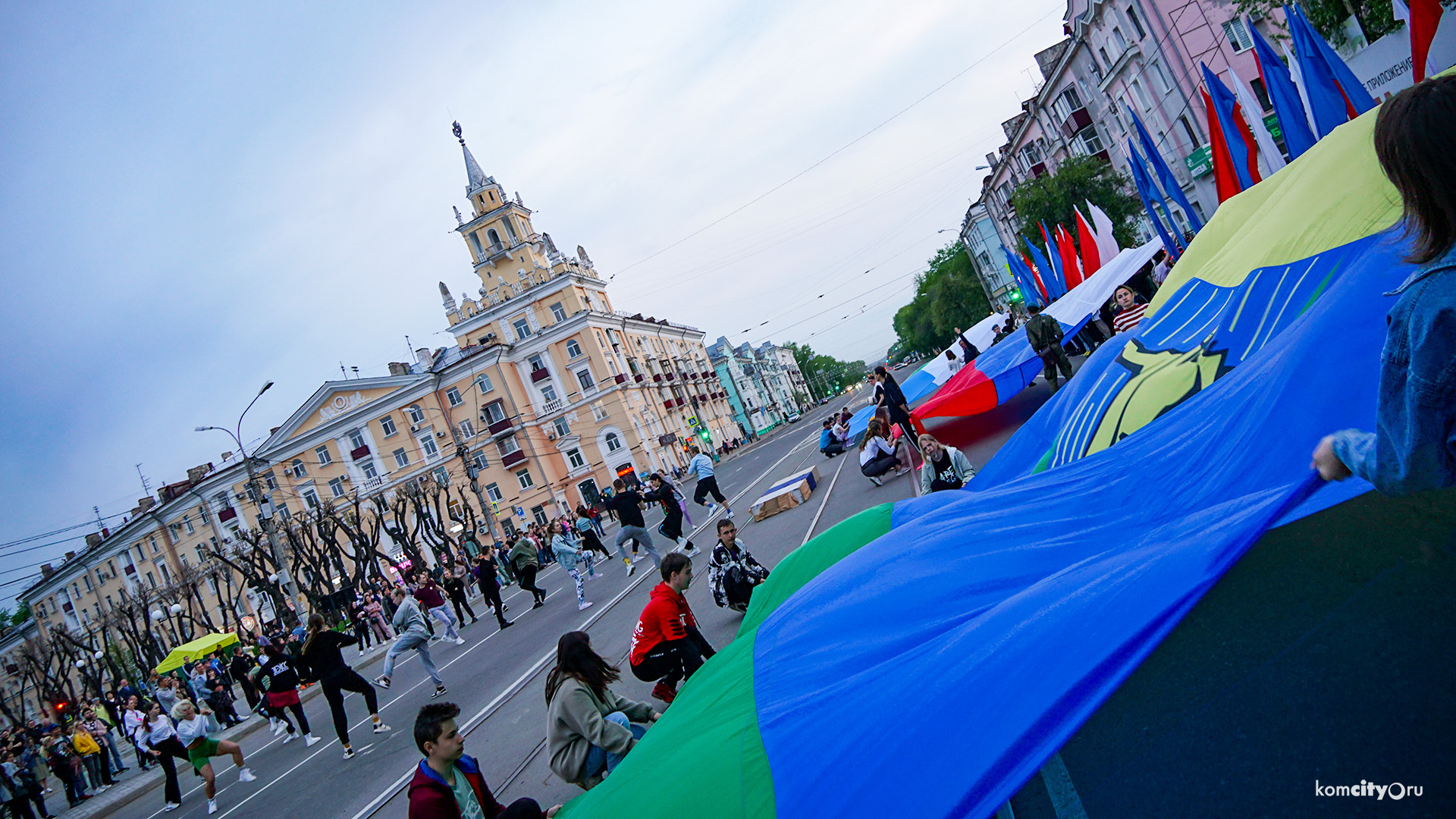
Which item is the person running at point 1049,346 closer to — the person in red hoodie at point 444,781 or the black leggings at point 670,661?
the black leggings at point 670,661

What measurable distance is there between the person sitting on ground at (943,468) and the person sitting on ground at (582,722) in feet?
18.4

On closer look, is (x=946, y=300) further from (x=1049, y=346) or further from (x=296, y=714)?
(x=296, y=714)

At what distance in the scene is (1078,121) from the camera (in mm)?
45812

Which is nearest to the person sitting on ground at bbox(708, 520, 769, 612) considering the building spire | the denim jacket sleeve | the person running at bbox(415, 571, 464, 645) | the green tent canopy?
the denim jacket sleeve

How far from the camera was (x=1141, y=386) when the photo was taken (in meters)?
7.23

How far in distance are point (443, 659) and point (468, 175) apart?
5810 centimetres

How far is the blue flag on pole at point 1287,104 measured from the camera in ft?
42.6

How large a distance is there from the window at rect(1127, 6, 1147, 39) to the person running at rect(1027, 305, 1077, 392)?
27378 millimetres

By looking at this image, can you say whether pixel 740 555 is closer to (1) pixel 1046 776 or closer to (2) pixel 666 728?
(2) pixel 666 728

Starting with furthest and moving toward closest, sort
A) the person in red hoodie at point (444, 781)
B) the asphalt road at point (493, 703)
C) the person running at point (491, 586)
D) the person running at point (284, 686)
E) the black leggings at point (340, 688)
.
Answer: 1. the person running at point (491, 586)
2. the person running at point (284, 686)
3. the black leggings at point (340, 688)
4. the asphalt road at point (493, 703)
5. the person in red hoodie at point (444, 781)

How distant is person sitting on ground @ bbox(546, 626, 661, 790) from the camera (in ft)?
17.9

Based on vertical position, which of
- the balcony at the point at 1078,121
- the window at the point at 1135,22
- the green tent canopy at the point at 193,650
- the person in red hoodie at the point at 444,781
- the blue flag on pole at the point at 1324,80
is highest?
the window at the point at 1135,22

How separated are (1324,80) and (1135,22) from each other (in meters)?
28.9

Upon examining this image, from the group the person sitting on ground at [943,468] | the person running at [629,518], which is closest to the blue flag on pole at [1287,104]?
the person sitting on ground at [943,468]
